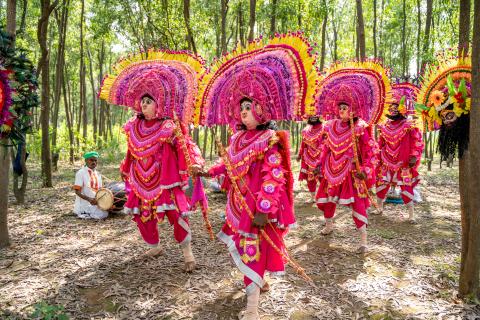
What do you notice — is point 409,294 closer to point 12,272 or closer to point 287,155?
point 287,155

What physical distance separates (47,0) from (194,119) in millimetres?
4747

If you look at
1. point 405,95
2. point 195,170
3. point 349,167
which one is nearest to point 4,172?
point 195,170

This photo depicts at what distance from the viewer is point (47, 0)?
21.8ft

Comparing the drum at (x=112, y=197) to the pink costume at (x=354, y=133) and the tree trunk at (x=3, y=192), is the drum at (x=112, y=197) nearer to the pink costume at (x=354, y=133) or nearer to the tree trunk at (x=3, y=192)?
the tree trunk at (x=3, y=192)

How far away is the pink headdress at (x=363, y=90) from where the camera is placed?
530 centimetres

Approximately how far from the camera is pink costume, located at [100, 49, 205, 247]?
422 cm

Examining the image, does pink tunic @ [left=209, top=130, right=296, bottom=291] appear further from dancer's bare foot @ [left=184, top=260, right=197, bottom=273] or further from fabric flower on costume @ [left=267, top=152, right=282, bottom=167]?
dancer's bare foot @ [left=184, top=260, right=197, bottom=273]

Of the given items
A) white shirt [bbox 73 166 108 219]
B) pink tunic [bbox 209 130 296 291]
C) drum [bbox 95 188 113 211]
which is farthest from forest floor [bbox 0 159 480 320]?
pink tunic [bbox 209 130 296 291]

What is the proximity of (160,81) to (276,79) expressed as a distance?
1.58 metres

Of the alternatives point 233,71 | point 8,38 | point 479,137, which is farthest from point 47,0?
point 479,137

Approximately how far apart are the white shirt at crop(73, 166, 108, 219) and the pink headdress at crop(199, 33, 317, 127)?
4.38m

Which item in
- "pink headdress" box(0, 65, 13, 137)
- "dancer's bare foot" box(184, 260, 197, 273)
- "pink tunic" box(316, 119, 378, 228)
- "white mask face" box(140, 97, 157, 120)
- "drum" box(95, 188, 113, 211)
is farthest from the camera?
"drum" box(95, 188, 113, 211)

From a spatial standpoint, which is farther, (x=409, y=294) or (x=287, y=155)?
(x=409, y=294)

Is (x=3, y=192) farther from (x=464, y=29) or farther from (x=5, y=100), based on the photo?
(x=464, y=29)
